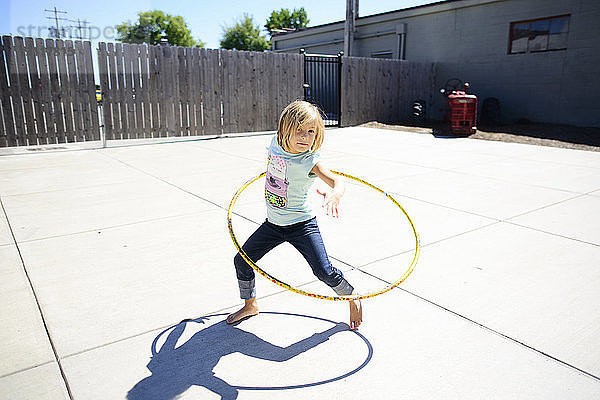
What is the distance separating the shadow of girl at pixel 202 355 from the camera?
2.23 metres

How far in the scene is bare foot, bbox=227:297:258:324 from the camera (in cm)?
288

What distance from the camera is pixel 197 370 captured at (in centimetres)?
240

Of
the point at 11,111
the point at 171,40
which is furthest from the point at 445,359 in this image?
the point at 171,40

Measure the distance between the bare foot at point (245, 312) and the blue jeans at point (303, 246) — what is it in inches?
7.1

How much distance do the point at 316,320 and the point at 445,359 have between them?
840 mm

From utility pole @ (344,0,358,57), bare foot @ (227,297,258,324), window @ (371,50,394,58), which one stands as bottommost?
bare foot @ (227,297,258,324)

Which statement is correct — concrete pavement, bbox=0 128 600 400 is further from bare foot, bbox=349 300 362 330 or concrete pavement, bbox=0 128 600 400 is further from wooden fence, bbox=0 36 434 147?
wooden fence, bbox=0 36 434 147

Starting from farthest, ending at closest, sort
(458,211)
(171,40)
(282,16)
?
1. (282,16)
2. (171,40)
3. (458,211)

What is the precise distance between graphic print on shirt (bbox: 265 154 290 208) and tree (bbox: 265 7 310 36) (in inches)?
3037

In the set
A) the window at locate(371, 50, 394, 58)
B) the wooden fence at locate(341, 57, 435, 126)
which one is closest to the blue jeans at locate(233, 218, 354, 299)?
the wooden fence at locate(341, 57, 435, 126)

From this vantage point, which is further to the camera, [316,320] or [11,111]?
[11,111]

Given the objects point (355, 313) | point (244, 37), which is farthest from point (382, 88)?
point (244, 37)

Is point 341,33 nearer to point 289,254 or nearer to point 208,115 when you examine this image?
point 208,115

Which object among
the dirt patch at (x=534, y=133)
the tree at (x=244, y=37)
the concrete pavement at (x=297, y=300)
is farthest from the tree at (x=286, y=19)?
the concrete pavement at (x=297, y=300)
